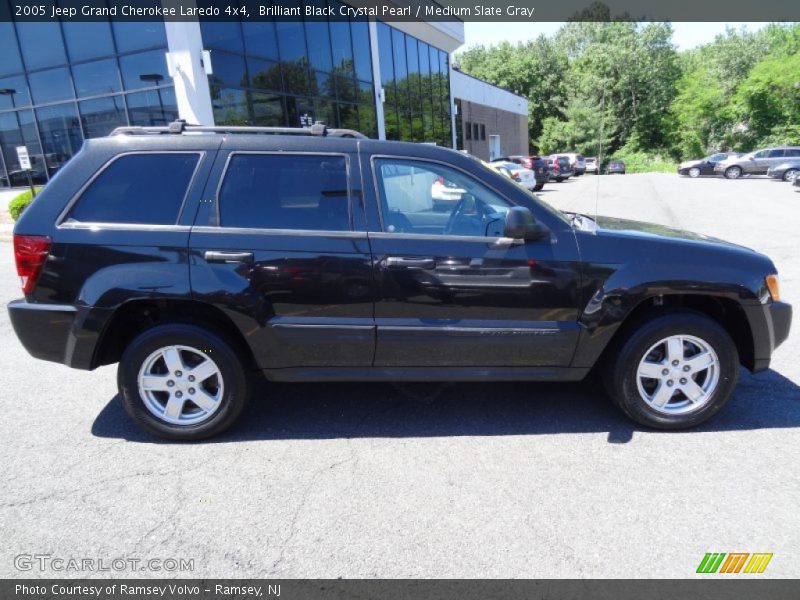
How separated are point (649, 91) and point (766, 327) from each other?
217 feet

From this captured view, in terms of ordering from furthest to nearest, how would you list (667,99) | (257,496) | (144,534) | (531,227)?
(667,99), (531,227), (257,496), (144,534)

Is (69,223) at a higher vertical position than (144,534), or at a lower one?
higher

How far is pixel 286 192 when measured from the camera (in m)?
3.33

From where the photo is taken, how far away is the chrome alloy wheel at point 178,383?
3395 mm

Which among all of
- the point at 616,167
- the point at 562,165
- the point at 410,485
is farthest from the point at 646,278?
the point at 616,167

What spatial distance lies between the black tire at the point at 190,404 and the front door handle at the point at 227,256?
475mm

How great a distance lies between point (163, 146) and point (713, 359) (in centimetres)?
367

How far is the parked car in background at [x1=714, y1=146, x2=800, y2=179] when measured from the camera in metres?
27.8

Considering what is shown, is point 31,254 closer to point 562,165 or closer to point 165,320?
point 165,320

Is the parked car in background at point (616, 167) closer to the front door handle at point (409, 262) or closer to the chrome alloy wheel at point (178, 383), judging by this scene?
the front door handle at point (409, 262)

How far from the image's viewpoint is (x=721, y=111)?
1993 inches

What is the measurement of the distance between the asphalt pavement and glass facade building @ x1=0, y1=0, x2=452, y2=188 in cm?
1199

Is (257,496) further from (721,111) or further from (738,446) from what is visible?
(721,111)

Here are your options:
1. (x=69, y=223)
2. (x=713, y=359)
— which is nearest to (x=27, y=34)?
(x=69, y=223)
